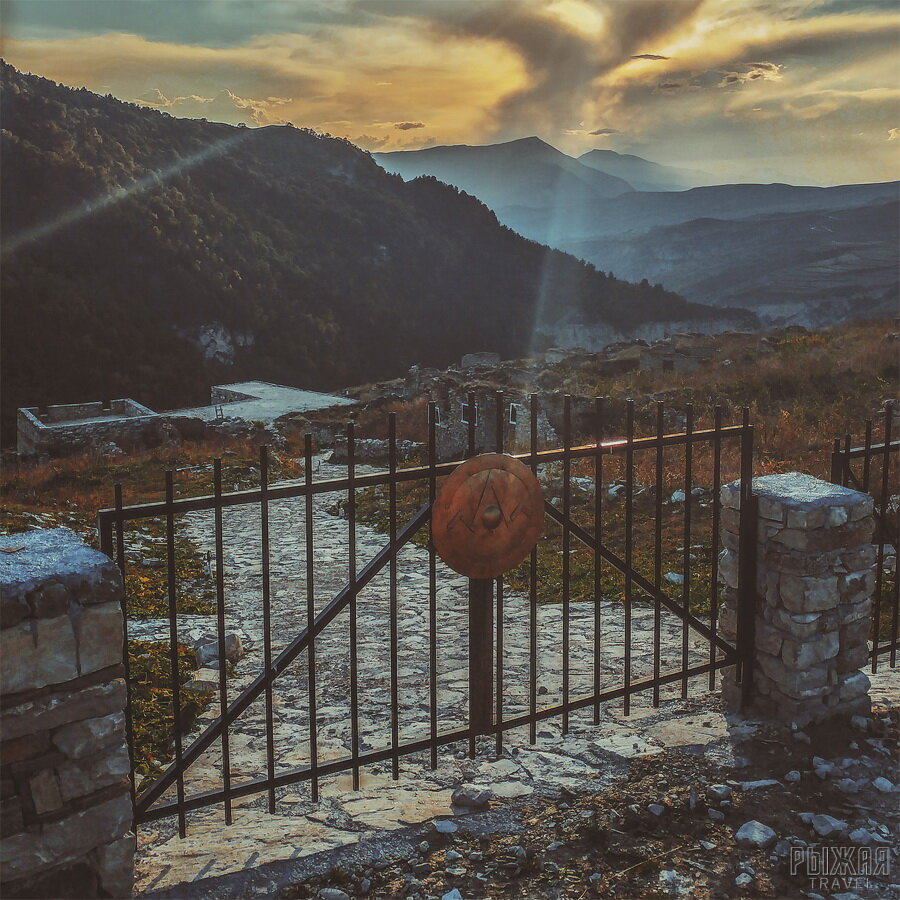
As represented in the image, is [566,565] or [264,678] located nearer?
[264,678]

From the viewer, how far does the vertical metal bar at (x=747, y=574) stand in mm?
4480

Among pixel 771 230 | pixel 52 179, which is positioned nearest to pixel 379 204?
pixel 52 179

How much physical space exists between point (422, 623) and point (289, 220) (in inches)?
3049

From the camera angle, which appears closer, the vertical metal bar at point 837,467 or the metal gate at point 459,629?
the metal gate at point 459,629

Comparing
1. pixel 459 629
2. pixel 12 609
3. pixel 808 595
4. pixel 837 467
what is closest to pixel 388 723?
pixel 459 629

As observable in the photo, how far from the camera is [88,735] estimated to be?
2785 millimetres

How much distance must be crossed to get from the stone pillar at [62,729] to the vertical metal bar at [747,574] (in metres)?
3.31

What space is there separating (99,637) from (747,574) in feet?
11.3

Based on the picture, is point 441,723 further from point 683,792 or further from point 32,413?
point 32,413

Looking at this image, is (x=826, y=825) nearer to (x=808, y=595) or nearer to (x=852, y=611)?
(x=808, y=595)

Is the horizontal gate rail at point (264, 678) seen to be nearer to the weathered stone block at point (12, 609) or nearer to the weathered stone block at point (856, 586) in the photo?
the weathered stone block at point (12, 609)

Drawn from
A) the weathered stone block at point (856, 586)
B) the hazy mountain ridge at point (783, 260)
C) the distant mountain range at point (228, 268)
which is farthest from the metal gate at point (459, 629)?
the hazy mountain ridge at point (783, 260)

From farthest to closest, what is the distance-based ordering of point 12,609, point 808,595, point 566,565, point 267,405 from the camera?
point 267,405, point 808,595, point 566,565, point 12,609

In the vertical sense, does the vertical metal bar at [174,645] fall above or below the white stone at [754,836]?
above
